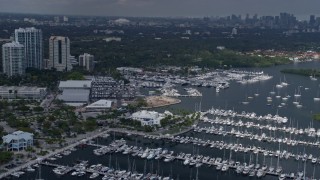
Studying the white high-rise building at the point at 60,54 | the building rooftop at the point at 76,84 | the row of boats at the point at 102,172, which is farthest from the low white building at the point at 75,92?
the row of boats at the point at 102,172

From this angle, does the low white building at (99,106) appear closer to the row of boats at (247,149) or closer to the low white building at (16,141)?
the row of boats at (247,149)

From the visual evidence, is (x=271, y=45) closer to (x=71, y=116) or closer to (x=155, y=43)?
Answer: (x=155, y=43)

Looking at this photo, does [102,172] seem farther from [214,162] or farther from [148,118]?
[148,118]

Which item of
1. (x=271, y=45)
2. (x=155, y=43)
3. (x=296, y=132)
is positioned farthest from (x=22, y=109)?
(x=271, y=45)

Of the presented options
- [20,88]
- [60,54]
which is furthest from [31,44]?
[20,88]

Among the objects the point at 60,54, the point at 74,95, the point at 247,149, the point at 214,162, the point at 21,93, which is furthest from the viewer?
the point at 60,54
